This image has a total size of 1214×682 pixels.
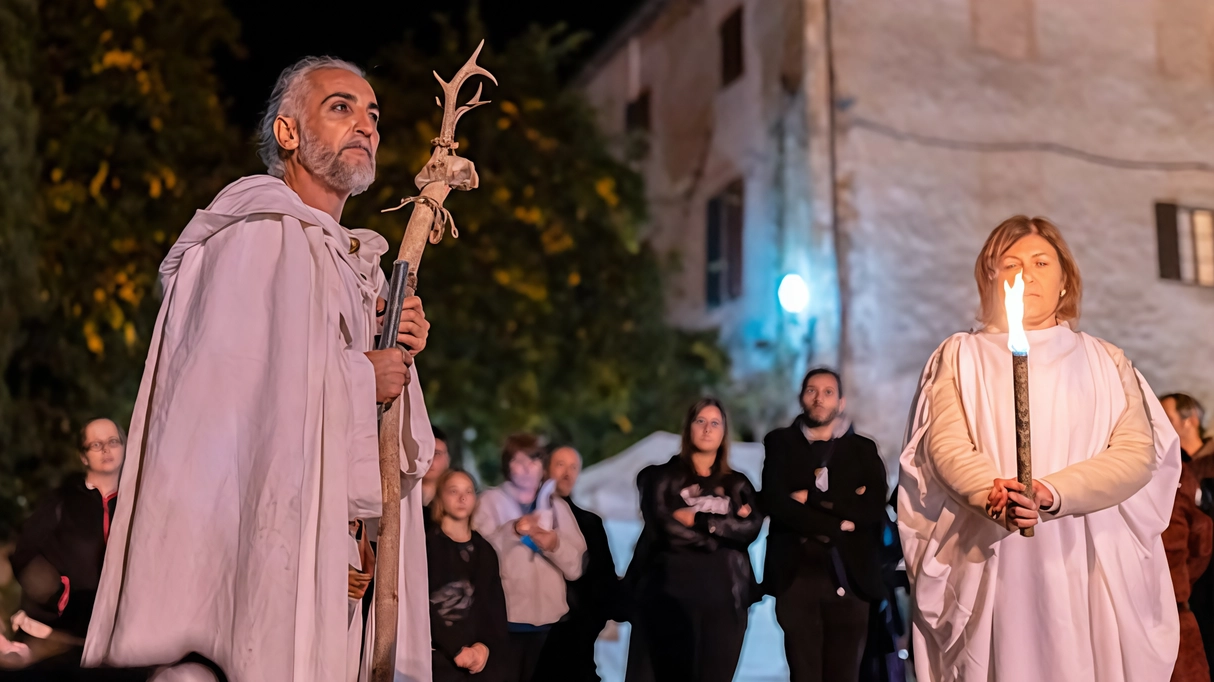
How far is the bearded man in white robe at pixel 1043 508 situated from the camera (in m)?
3.47

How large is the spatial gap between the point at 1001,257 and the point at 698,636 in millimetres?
2561

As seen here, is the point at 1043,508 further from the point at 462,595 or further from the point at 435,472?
the point at 435,472

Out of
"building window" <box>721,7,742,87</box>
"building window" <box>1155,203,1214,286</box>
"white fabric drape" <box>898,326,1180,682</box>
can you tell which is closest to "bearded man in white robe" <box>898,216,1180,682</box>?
"white fabric drape" <box>898,326,1180,682</box>

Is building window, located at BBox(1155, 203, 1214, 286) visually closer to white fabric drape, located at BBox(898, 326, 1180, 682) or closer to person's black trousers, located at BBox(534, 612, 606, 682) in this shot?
person's black trousers, located at BBox(534, 612, 606, 682)

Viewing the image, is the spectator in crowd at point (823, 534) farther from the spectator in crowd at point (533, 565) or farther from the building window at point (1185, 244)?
the building window at point (1185, 244)

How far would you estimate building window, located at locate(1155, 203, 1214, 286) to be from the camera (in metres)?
12.8

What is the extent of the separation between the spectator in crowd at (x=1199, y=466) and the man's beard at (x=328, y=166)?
445 centimetres

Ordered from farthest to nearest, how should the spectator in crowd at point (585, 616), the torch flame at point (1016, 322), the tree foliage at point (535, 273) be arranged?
the tree foliage at point (535, 273)
the spectator in crowd at point (585, 616)
the torch flame at point (1016, 322)

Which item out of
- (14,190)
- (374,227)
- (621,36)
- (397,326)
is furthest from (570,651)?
(621,36)

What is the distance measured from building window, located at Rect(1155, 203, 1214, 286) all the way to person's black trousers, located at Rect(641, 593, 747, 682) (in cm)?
894

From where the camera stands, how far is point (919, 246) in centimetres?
1218

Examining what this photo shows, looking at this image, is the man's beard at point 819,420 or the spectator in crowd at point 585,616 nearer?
the man's beard at point 819,420

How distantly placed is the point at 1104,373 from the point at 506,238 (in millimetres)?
10167

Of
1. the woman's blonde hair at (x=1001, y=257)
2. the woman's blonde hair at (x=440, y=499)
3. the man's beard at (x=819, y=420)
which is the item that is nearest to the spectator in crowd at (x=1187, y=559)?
the man's beard at (x=819, y=420)
